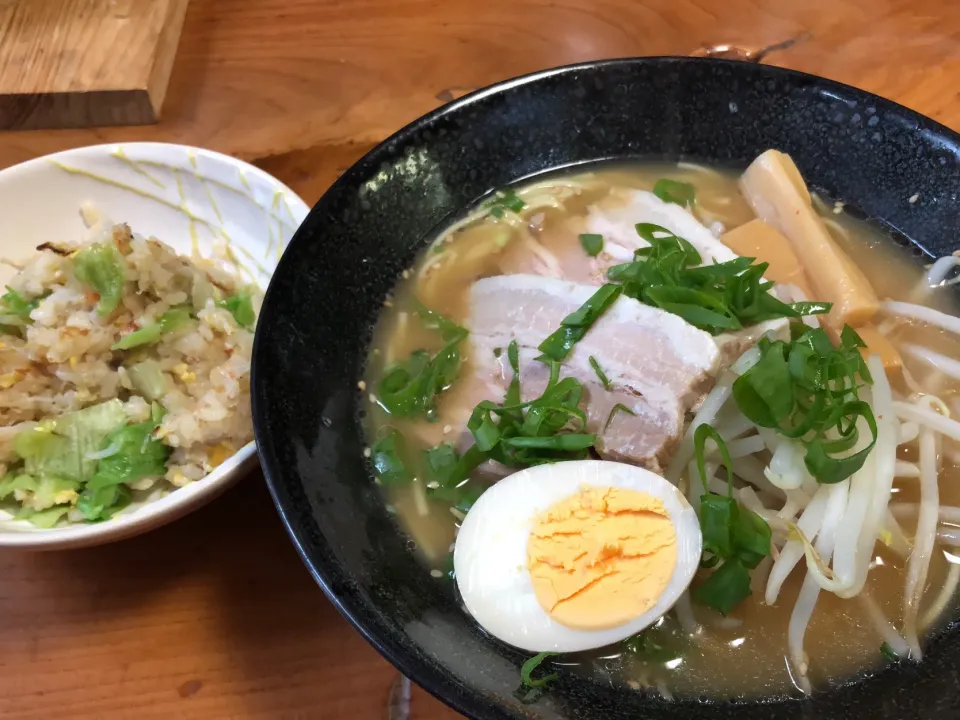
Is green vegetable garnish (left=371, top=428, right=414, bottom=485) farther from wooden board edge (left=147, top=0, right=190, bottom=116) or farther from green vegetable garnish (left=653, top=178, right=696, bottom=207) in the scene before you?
wooden board edge (left=147, top=0, right=190, bottom=116)

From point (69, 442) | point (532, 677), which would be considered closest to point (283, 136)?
point (69, 442)

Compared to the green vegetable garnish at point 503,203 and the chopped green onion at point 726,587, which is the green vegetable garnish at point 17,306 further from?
the chopped green onion at point 726,587

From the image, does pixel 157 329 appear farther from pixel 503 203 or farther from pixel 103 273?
pixel 503 203

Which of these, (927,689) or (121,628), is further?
(121,628)

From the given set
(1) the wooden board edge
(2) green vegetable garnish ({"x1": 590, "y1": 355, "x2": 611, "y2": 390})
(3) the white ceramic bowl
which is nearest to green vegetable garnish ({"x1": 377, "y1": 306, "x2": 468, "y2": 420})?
(2) green vegetable garnish ({"x1": 590, "y1": 355, "x2": 611, "y2": 390})

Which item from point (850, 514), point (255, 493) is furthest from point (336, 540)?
point (850, 514)

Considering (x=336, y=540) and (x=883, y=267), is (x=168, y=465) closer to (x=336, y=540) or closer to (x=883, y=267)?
(x=336, y=540)
